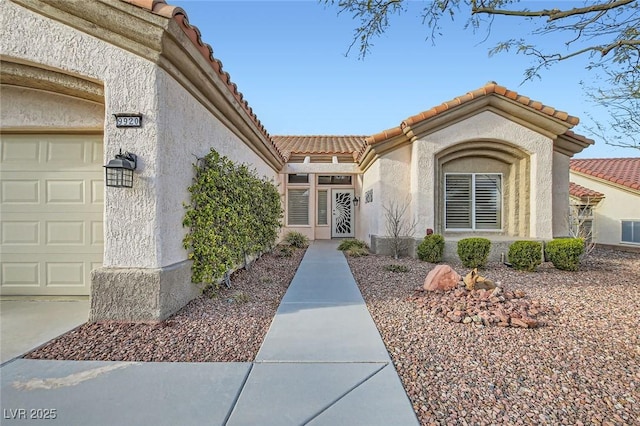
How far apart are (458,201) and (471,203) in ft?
1.59

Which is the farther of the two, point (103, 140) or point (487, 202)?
point (487, 202)

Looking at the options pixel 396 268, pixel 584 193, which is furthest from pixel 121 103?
pixel 584 193

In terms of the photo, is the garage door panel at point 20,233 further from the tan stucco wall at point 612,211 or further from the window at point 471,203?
the tan stucco wall at point 612,211

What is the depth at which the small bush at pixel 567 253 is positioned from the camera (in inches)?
364

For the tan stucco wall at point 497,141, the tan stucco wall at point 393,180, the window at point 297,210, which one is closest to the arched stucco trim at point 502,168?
the tan stucco wall at point 497,141

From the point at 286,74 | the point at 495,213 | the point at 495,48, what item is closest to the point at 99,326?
the point at 495,48

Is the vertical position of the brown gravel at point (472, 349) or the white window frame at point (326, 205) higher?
the white window frame at point (326, 205)

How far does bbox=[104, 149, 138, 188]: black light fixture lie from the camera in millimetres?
4648

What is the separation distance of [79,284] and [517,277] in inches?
400

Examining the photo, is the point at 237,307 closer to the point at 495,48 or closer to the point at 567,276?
the point at 495,48

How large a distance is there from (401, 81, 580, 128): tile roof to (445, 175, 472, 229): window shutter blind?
257 cm

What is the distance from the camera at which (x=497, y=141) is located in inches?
439

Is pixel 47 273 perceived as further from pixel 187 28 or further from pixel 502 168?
pixel 502 168

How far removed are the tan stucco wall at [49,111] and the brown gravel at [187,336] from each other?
3512 mm
